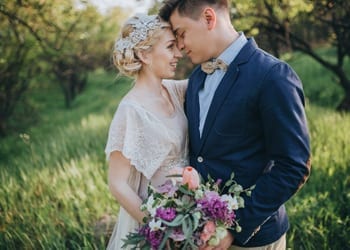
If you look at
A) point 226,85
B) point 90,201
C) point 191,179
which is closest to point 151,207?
point 191,179

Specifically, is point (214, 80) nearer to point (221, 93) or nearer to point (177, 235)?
point (221, 93)

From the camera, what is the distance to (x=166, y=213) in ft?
5.87

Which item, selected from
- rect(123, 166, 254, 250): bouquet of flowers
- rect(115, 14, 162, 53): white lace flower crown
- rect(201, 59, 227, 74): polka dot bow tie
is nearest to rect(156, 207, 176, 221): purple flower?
rect(123, 166, 254, 250): bouquet of flowers

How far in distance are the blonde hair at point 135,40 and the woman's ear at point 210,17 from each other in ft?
0.93

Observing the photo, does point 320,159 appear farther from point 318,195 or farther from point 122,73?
point 122,73

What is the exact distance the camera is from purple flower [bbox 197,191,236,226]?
70.2 inches

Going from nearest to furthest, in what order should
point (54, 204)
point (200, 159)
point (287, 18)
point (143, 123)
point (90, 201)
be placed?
point (200, 159) → point (143, 123) → point (54, 204) → point (90, 201) → point (287, 18)

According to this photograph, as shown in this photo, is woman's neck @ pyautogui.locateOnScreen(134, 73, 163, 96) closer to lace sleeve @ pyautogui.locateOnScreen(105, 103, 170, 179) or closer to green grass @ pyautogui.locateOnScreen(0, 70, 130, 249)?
lace sleeve @ pyautogui.locateOnScreen(105, 103, 170, 179)

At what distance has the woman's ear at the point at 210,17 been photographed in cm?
229

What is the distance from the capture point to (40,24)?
6781 millimetres

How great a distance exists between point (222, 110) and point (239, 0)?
3313 mm

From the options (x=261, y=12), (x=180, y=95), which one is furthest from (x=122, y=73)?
(x=261, y=12)

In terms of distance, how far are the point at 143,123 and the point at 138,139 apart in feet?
0.31

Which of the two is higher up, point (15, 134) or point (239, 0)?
point (239, 0)
